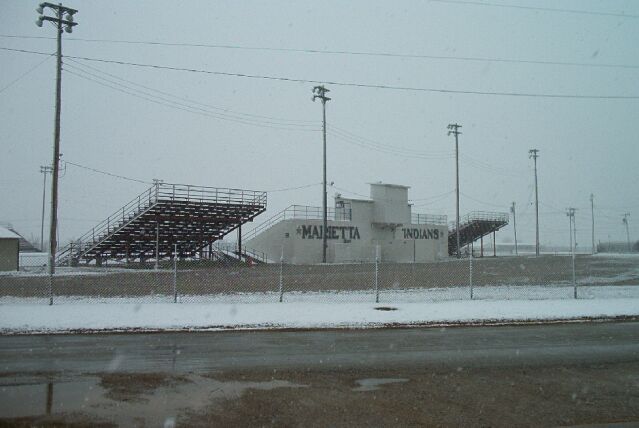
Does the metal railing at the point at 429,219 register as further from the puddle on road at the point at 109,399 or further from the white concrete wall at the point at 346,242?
the puddle on road at the point at 109,399

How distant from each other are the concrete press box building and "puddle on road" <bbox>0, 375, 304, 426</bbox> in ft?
113

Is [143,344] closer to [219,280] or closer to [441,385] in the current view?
[441,385]

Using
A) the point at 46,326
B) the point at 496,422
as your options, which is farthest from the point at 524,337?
the point at 46,326

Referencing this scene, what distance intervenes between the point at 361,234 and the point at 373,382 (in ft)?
132

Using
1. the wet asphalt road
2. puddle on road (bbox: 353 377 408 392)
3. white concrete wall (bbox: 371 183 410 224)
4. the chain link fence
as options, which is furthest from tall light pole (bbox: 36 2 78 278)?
white concrete wall (bbox: 371 183 410 224)

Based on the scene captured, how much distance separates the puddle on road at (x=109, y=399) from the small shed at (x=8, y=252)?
27321 millimetres

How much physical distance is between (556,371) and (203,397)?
5.11m

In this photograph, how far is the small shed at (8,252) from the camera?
30547 mm

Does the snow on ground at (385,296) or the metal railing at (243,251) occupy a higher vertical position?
Result: the metal railing at (243,251)

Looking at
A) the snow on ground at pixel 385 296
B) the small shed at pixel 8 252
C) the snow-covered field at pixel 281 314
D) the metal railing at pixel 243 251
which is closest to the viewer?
the snow-covered field at pixel 281 314

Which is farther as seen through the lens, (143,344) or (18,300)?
(18,300)

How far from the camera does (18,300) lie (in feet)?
51.4

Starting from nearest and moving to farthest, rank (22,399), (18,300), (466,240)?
(22,399), (18,300), (466,240)

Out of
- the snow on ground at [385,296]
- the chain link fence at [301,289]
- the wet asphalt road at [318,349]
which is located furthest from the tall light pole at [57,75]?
the wet asphalt road at [318,349]
